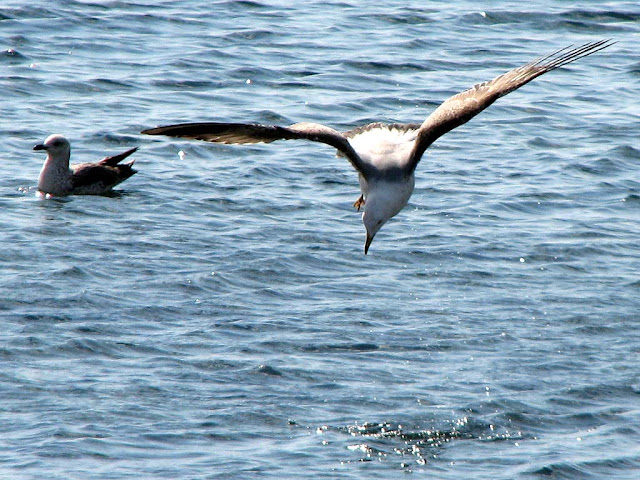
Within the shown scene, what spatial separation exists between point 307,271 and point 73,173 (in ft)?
12.5

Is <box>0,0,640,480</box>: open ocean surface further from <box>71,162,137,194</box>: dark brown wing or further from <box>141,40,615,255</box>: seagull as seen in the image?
<box>141,40,615,255</box>: seagull

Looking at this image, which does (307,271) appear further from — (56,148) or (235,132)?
(56,148)

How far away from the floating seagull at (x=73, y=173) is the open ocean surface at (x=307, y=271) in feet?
0.55

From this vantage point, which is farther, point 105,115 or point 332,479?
point 105,115

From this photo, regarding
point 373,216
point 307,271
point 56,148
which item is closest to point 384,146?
point 373,216

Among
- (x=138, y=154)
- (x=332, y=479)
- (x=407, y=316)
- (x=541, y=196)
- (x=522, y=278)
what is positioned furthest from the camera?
(x=138, y=154)

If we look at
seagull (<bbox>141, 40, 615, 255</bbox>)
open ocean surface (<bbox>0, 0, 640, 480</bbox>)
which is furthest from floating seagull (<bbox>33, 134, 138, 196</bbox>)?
seagull (<bbox>141, 40, 615, 255</bbox>)

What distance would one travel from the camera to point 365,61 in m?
18.6

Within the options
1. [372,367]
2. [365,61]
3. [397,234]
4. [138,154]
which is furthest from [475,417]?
[365,61]

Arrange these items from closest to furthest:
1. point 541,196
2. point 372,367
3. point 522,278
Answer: point 372,367 < point 522,278 < point 541,196

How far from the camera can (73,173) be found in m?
13.7

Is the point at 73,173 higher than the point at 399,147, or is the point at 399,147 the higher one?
the point at 399,147

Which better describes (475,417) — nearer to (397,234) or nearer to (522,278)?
(522,278)

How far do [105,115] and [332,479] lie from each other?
9193mm
